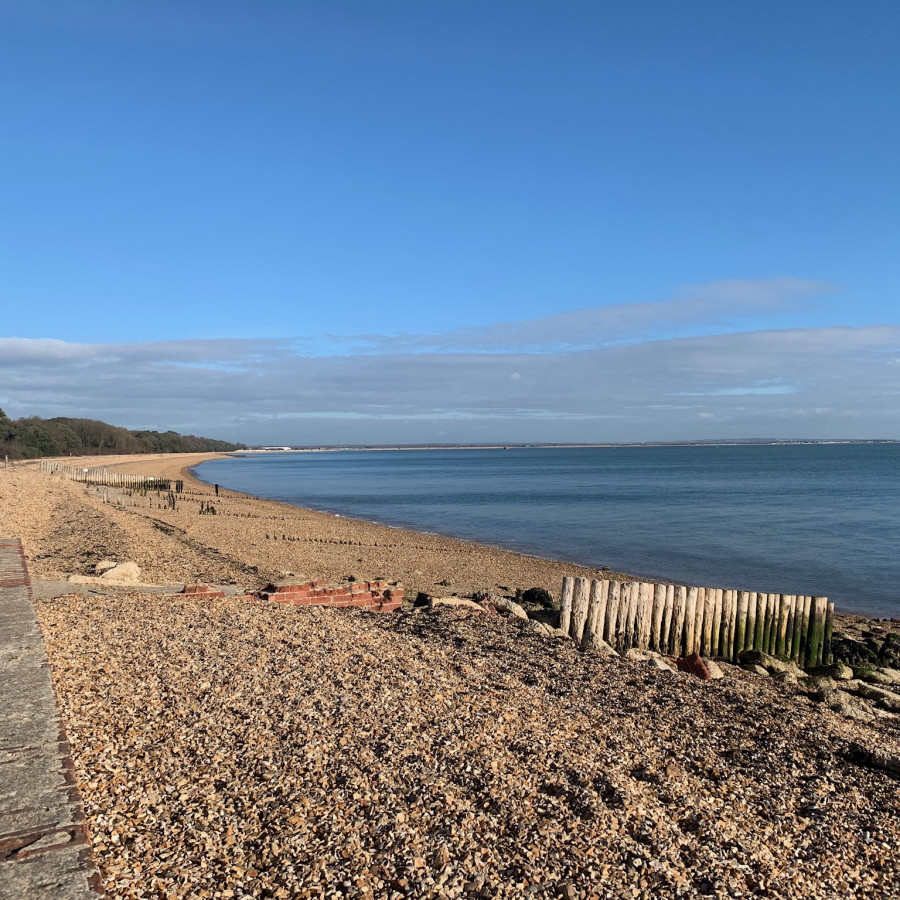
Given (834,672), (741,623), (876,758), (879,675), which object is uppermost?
(876,758)

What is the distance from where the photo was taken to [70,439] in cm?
10612

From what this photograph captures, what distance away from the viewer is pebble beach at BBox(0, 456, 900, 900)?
10.7 ft

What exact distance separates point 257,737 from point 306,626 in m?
3.09

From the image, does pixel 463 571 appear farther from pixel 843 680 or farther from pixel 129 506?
pixel 129 506

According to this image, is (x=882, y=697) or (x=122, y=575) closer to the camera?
(x=882, y=697)

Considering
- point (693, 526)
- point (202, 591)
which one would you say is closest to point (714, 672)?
point (202, 591)

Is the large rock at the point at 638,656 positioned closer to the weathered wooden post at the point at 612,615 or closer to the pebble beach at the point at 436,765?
the pebble beach at the point at 436,765

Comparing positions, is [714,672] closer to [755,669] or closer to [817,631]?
[755,669]

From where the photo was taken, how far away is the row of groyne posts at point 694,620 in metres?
9.47

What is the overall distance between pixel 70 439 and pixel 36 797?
385ft

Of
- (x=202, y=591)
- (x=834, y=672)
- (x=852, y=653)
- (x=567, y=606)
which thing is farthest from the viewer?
(x=852, y=653)

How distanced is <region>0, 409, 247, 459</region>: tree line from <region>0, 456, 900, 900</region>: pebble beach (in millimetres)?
83597

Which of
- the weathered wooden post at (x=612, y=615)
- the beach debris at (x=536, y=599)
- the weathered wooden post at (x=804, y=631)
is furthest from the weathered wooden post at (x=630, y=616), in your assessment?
the weathered wooden post at (x=804, y=631)

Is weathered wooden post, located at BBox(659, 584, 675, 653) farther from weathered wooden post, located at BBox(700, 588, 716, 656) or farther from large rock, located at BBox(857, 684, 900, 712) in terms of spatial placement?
large rock, located at BBox(857, 684, 900, 712)
